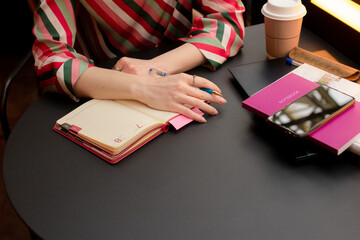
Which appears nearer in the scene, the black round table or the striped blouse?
the black round table

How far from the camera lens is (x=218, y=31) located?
→ 108cm

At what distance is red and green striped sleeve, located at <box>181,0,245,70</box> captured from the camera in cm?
104

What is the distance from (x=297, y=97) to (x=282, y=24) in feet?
0.76

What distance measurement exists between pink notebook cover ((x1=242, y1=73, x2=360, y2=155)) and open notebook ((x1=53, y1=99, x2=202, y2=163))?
0.50 feet

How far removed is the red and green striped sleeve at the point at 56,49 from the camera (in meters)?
0.99

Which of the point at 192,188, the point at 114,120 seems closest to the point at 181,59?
the point at 114,120

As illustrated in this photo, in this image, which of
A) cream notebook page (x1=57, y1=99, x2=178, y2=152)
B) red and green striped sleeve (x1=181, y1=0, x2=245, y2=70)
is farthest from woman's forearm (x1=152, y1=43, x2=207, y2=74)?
cream notebook page (x1=57, y1=99, x2=178, y2=152)

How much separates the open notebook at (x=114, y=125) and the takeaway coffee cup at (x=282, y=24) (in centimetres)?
30

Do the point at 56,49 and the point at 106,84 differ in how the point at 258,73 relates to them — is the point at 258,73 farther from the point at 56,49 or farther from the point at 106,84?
the point at 56,49

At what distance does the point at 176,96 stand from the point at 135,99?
0.36 feet

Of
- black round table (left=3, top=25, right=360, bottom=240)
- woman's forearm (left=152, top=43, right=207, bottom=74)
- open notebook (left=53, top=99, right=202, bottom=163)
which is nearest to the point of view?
black round table (left=3, top=25, right=360, bottom=240)

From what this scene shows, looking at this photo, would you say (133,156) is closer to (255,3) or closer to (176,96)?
(176,96)

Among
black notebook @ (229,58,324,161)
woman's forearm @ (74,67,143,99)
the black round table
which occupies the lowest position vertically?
the black round table

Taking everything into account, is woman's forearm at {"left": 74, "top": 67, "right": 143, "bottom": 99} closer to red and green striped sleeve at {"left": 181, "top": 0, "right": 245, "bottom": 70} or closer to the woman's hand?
the woman's hand
